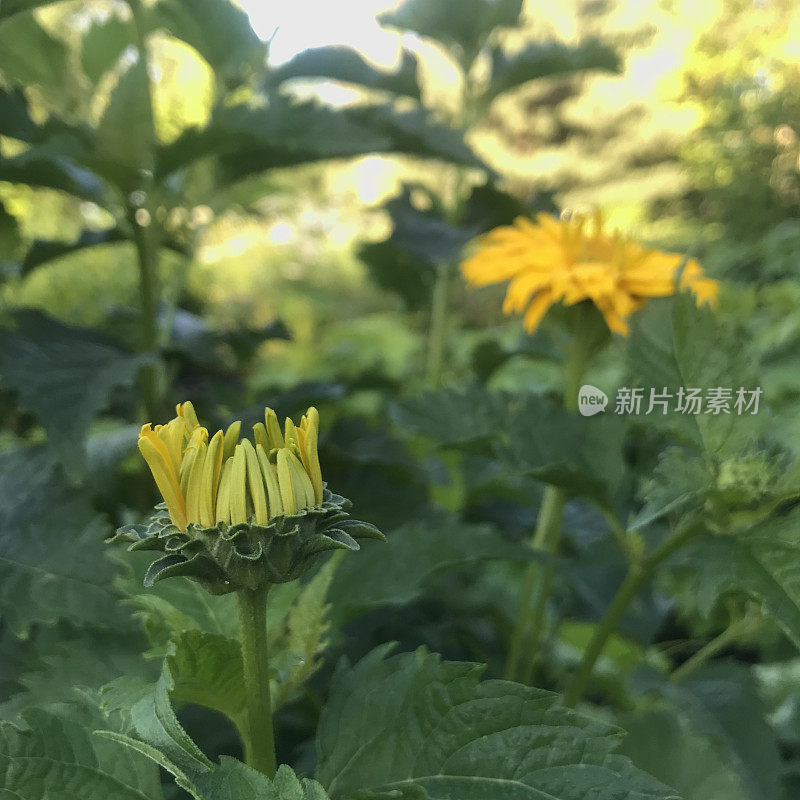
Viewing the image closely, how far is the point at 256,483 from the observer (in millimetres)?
184

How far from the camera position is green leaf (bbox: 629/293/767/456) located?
30 centimetres

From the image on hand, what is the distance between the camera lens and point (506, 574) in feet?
2.48

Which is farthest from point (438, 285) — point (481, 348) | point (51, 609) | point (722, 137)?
point (722, 137)

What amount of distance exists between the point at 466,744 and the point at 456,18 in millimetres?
657

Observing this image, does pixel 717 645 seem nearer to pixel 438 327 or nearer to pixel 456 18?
pixel 438 327

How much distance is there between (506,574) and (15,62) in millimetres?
626

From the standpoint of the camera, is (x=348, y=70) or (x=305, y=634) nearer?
(x=305, y=634)

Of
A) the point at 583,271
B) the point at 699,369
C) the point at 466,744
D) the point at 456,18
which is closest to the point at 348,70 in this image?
the point at 456,18

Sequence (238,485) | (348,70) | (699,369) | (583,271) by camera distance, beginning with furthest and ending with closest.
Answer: (348,70) < (583,271) < (699,369) < (238,485)

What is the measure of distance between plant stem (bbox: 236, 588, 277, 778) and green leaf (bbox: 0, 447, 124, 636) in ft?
0.34

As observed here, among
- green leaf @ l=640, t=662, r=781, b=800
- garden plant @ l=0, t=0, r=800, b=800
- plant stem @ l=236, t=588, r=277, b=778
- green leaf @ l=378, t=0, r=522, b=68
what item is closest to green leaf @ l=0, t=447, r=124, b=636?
garden plant @ l=0, t=0, r=800, b=800

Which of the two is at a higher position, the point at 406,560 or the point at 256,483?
the point at 256,483

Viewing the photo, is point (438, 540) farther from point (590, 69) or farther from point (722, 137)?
point (722, 137)

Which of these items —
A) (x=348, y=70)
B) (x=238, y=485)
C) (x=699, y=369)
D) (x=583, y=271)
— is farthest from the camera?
(x=348, y=70)
